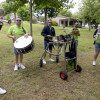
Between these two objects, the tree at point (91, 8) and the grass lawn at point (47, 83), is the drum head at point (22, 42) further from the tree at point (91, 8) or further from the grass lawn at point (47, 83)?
the tree at point (91, 8)

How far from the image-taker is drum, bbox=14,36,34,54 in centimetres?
357

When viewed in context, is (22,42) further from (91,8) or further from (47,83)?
(91,8)

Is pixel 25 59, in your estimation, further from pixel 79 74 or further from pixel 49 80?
pixel 79 74

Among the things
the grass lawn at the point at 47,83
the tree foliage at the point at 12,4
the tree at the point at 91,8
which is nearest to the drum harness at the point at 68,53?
the grass lawn at the point at 47,83

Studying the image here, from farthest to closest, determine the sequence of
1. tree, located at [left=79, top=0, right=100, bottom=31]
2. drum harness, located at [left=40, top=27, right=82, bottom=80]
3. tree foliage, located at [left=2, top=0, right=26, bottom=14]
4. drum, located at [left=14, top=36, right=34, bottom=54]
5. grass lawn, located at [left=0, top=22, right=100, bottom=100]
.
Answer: tree, located at [left=79, top=0, right=100, bottom=31] → tree foliage, located at [left=2, top=0, right=26, bottom=14] → drum harness, located at [left=40, top=27, right=82, bottom=80] → drum, located at [left=14, top=36, right=34, bottom=54] → grass lawn, located at [left=0, top=22, right=100, bottom=100]

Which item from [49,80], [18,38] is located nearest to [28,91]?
[49,80]

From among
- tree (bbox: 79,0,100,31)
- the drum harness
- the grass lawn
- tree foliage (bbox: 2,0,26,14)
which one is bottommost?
the grass lawn

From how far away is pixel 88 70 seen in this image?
14.9ft

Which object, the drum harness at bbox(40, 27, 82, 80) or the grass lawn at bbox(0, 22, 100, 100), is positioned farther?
the drum harness at bbox(40, 27, 82, 80)

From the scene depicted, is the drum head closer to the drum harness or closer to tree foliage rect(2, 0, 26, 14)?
the drum harness

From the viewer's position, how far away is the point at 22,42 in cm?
379

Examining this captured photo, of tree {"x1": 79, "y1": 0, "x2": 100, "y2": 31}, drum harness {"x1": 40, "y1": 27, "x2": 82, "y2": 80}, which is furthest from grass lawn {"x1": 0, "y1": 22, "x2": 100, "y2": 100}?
tree {"x1": 79, "y1": 0, "x2": 100, "y2": 31}

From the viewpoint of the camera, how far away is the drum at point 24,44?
3.57 meters

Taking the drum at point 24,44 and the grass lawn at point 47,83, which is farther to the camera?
the drum at point 24,44
